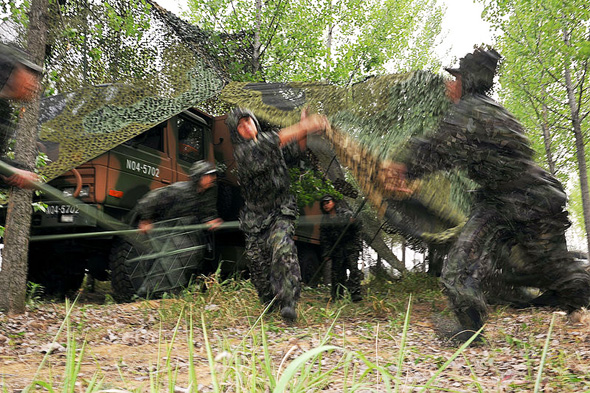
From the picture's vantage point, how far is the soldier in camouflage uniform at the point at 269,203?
4127 mm

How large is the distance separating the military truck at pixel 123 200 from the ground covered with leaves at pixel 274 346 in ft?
2.75

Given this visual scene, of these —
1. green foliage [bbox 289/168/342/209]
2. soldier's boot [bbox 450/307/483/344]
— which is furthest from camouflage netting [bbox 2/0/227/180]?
soldier's boot [bbox 450/307/483/344]

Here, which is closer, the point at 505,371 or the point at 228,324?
the point at 505,371

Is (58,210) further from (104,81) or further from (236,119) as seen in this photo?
(236,119)

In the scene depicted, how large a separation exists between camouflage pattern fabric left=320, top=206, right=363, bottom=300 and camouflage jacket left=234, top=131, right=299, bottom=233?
1752 mm

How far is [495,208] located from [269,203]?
196cm

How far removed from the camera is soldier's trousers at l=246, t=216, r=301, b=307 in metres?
4.09

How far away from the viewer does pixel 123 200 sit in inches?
216

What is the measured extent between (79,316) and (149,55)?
9.13 ft

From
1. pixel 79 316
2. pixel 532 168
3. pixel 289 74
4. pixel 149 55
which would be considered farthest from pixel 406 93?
pixel 289 74

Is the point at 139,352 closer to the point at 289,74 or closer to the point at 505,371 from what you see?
the point at 505,371

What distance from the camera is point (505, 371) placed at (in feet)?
8.16

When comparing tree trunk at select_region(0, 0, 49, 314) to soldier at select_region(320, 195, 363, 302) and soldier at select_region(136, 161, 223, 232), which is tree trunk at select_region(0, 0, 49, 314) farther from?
soldier at select_region(320, 195, 363, 302)

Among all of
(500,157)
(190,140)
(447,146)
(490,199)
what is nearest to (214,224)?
(190,140)
